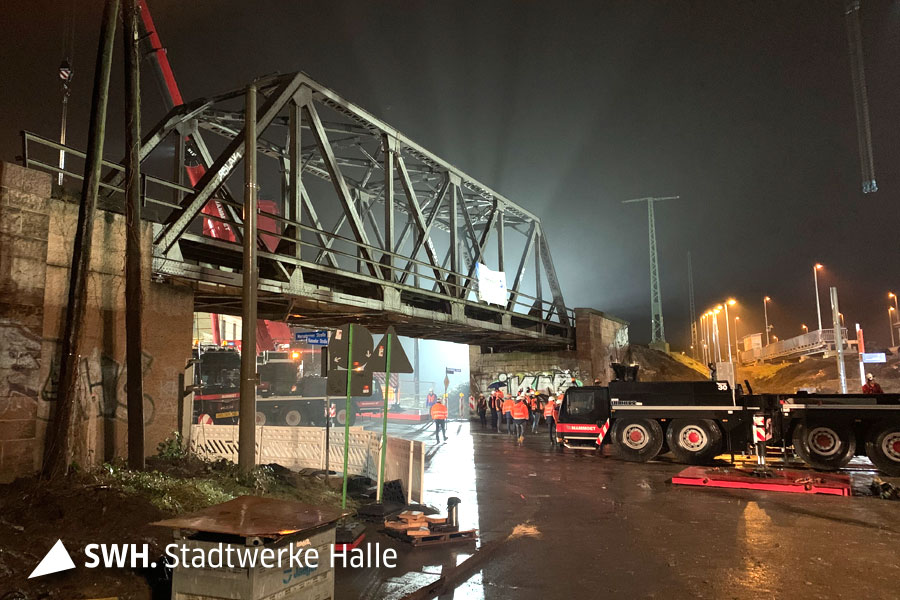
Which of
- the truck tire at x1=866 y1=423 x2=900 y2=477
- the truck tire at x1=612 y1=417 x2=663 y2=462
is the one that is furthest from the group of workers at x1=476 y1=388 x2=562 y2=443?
the truck tire at x1=866 y1=423 x2=900 y2=477

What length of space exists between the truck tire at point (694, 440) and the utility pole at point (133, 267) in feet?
41.3

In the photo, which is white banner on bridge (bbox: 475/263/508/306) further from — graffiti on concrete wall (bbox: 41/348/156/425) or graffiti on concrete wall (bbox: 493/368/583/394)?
graffiti on concrete wall (bbox: 41/348/156/425)

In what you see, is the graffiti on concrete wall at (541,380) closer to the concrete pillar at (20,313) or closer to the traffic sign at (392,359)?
the traffic sign at (392,359)

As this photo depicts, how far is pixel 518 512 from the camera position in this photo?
9453 millimetres

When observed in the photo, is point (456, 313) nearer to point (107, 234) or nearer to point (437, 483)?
point (437, 483)

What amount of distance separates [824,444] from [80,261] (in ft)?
51.0

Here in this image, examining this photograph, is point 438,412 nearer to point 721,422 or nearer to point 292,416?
point 292,416

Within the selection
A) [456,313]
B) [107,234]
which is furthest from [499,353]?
[107,234]

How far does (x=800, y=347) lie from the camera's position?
59031 mm

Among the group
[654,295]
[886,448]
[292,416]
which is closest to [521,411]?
[292,416]

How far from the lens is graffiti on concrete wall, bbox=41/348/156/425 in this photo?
316 inches

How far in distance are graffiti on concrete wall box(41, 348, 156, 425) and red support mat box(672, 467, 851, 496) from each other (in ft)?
34.3

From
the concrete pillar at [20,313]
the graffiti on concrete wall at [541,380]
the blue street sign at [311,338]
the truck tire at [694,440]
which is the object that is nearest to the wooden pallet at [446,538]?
the concrete pillar at [20,313]

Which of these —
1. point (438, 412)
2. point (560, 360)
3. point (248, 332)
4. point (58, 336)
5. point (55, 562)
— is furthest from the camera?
point (560, 360)
